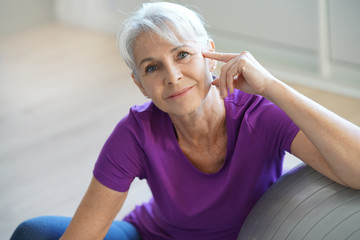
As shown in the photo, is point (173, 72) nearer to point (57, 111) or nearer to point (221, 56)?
point (221, 56)

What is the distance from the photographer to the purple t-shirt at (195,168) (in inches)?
68.6

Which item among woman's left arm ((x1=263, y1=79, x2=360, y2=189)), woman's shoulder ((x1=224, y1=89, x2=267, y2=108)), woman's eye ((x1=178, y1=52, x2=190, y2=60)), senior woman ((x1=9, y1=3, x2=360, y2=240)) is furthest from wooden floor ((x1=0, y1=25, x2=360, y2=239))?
woman's left arm ((x1=263, y1=79, x2=360, y2=189))

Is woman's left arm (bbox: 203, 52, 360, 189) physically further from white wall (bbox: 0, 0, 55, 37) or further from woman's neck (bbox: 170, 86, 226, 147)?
white wall (bbox: 0, 0, 55, 37)

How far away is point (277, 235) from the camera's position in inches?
61.7

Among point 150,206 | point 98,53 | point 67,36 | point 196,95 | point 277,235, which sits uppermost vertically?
point 67,36

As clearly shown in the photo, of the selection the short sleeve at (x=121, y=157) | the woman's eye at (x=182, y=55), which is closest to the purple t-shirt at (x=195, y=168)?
the short sleeve at (x=121, y=157)

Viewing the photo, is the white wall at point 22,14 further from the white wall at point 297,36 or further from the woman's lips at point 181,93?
the woman's lips at point 181,93

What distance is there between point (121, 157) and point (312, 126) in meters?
0.60

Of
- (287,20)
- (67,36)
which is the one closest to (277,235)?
(287,20)

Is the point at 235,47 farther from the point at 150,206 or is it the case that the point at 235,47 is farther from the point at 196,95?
the point at 196,95

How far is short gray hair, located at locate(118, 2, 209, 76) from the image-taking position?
5.35 feet

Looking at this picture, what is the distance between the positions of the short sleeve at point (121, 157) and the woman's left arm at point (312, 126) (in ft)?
1.08

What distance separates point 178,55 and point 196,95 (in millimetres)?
122

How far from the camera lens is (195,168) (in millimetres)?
1802
